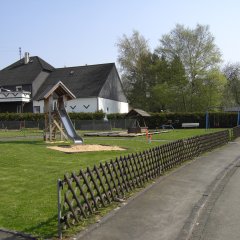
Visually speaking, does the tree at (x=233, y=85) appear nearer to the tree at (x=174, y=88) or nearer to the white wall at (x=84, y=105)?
the tree at (x=174, y=88)

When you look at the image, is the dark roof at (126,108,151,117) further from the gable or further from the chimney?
the chimney

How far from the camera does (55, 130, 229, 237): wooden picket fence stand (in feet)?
25.4

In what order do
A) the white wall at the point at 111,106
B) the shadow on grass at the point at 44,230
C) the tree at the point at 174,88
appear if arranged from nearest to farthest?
the shadow on grass at the point at 44,230, the white wall at the point at 111,106, the tree at the point at 174,88

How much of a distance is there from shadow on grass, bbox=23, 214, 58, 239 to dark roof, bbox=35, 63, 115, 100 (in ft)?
185

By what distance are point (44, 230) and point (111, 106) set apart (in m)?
61.5

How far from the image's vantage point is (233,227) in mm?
8023

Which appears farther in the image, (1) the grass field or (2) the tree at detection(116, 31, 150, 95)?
(2) the tree at detection(116, 31, 150, 95)

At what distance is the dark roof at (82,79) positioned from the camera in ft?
215

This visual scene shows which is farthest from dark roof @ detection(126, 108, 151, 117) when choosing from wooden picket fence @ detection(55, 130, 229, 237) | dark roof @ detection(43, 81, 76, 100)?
wooden picket fence @ detection(55, 130, 229, 237)

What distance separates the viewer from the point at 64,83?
6975 centimetres

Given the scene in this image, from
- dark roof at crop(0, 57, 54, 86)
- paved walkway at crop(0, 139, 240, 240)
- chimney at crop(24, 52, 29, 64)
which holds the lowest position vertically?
paved walkway at crop(0, 139, 240, 240)

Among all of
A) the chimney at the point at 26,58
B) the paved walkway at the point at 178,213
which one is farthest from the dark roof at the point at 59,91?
the chimney at the point at 26,58

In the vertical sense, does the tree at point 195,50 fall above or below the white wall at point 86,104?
above

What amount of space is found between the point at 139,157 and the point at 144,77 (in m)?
68.1
